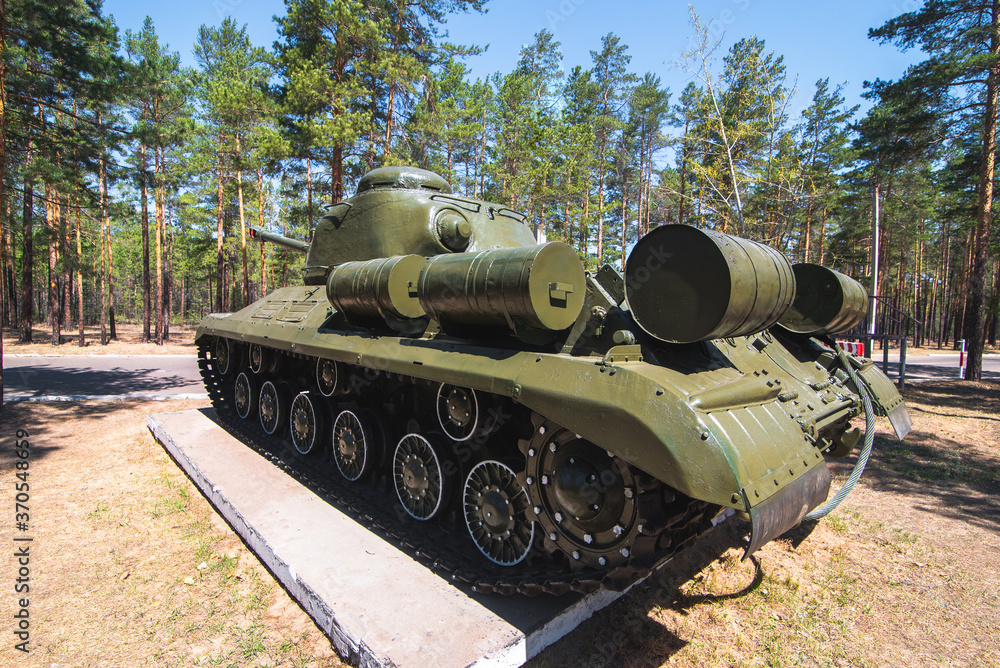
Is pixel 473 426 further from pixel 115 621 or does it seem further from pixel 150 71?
pixel 150 71

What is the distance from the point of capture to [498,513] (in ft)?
12.5

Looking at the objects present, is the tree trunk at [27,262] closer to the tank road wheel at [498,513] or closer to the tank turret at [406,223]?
the tank turret at [406,223]

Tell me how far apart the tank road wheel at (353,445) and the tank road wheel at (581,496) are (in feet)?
7.63

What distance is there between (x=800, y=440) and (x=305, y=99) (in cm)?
1561

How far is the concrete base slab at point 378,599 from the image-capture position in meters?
3.10

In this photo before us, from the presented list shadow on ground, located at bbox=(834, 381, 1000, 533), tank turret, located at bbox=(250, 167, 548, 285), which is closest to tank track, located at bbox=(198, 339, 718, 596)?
tank turret, located at bbox=(250, 167, 548, 285)

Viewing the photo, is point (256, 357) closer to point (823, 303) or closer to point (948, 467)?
point (823, 303)

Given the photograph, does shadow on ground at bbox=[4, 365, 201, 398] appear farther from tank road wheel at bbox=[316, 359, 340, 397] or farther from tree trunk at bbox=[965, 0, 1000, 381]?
tree trunk at bbox=[965, 0, 1000, 381]

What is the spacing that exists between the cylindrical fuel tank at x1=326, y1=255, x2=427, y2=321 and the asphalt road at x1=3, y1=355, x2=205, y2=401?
8.87 meters

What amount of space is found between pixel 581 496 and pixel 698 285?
4.58 feet

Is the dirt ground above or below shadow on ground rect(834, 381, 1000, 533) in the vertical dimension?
below

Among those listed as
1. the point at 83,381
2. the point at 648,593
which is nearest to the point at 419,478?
the point at 648,593

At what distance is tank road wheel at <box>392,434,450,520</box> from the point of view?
436 cm

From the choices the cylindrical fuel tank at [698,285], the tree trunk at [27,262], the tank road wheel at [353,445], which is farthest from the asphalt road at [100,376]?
the cylindrical fuel tank at [698,285]
